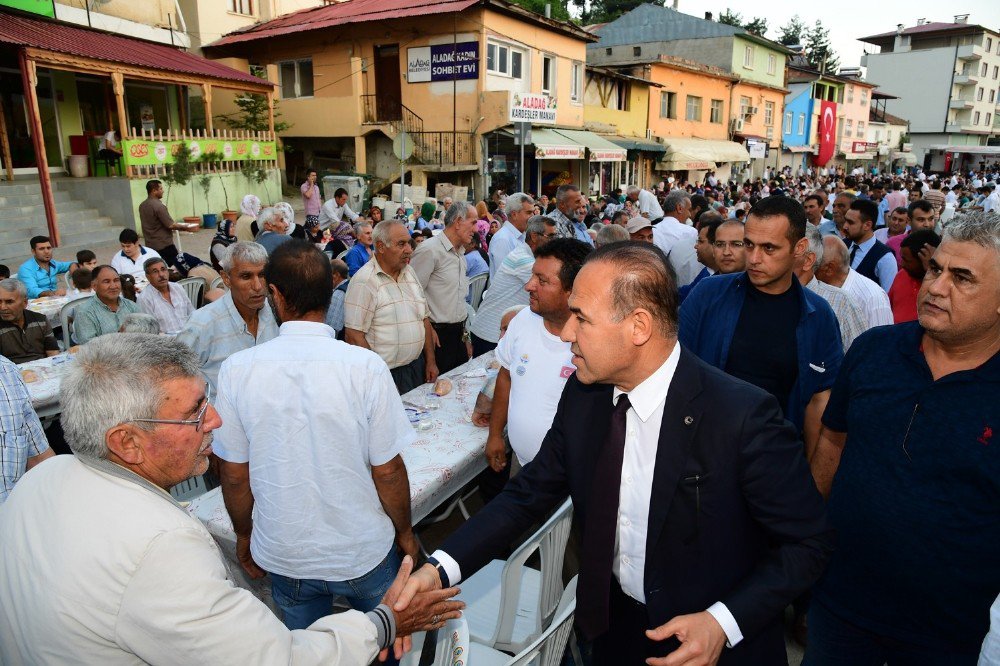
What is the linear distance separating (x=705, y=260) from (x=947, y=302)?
3.62 m

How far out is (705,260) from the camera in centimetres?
540

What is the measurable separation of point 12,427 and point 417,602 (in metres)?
1.94

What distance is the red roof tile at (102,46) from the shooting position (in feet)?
41.3

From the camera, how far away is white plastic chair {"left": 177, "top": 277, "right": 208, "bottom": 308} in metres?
7.20

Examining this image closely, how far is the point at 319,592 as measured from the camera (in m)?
2.41

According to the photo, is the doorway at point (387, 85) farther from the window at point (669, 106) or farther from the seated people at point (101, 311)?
the seated people at point (101, 311)

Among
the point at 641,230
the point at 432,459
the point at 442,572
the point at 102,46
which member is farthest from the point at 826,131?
the point at 442,572

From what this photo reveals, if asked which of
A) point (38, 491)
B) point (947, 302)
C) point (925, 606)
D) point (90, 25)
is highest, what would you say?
point (90, 25)

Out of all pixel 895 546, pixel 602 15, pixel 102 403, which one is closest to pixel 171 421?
pixel 102 403

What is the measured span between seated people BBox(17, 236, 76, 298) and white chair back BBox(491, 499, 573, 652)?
7.23m

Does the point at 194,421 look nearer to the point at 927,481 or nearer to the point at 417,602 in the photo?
the point at 417,602

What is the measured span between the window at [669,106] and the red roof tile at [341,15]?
13.6 meters

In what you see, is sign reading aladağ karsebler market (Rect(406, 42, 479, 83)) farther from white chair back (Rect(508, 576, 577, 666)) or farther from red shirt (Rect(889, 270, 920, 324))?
white chair back (Rect(508, 576, 577, 666))

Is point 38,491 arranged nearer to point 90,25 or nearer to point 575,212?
point 575,212
